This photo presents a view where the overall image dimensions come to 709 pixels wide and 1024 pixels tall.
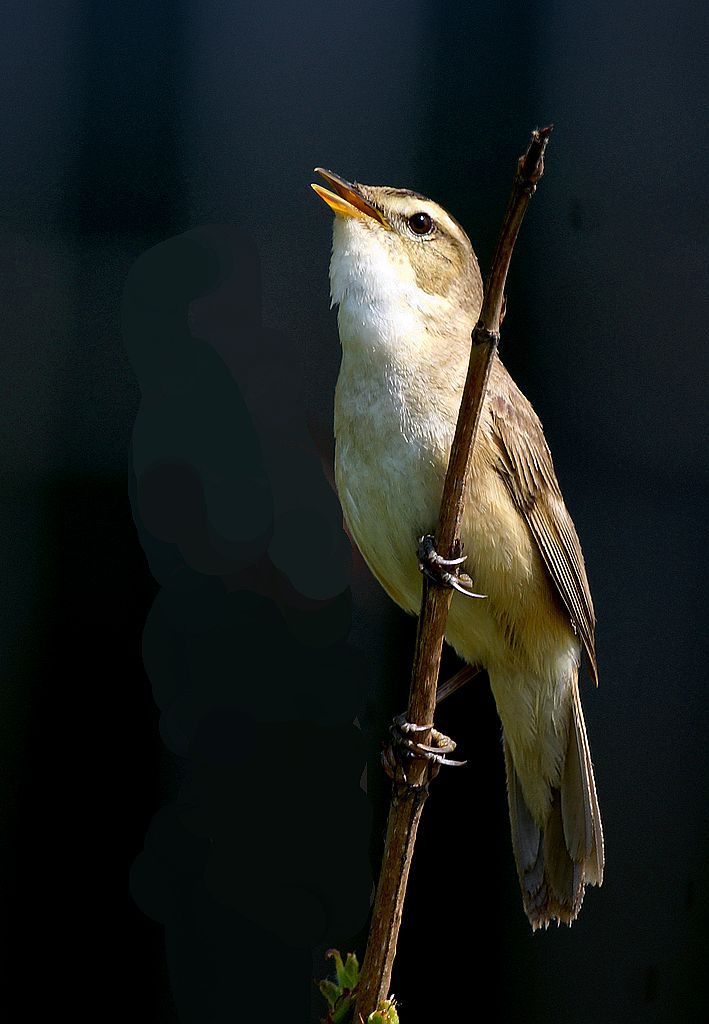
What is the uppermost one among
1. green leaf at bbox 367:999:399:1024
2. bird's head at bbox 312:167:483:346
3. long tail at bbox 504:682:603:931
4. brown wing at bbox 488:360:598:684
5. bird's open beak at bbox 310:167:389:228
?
bird's open beak at bbox 310:167:389:228

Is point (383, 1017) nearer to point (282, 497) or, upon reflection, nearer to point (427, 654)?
point (427, 654)

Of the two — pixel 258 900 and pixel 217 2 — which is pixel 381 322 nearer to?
pixel 217 2

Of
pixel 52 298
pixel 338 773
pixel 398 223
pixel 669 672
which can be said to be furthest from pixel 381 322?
pixel 669 672

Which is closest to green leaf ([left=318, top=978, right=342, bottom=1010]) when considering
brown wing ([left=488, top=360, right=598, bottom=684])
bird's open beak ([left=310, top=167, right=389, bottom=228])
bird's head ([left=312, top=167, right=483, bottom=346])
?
brown wing ([left=488, top=360, right=598, bottom=684])

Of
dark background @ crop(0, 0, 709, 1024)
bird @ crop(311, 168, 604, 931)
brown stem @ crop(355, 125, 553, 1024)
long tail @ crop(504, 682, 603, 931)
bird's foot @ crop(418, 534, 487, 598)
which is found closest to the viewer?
brown stem @ crop(355, 125, 553, 1024)

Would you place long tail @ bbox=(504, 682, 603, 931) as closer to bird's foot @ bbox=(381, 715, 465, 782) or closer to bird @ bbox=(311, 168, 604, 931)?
bird @ bbox=(311, 168, 604, 931)

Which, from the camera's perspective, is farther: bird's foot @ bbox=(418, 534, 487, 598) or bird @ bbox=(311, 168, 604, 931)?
bird @ bbox=(311, 168, 604, 931)

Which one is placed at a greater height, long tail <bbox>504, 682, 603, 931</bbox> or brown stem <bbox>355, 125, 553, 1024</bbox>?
brown stem <bbox>355, 125, 553, 1024</bbox>

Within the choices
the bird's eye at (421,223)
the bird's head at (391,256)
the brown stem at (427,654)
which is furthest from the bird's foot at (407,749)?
the bird's eye at (421,223)
